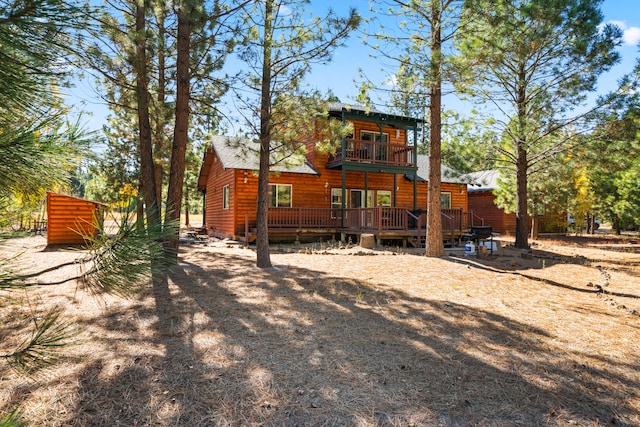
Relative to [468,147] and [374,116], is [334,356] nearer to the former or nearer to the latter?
[468,147]

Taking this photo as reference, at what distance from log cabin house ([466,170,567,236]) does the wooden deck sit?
10.1m

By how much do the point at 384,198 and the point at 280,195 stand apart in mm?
5865

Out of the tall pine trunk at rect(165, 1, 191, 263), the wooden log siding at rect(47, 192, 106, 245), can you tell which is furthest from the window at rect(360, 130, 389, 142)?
the tall pine trunk at rect(165, 1, 191, 263)

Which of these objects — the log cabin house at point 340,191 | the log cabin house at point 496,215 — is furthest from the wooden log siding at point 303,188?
the log cabin house at point 496,215

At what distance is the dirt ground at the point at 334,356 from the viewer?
8.55 feet

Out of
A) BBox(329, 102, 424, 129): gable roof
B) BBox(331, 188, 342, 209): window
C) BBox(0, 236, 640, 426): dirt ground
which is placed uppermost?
BBox(329, 102, 424, 129): gable roof

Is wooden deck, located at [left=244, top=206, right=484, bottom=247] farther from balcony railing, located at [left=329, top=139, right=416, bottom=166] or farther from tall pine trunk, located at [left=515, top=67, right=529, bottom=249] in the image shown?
balcony railing, located at [left=329, top=139, right=416, bottom=166]

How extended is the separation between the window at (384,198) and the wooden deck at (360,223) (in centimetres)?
324

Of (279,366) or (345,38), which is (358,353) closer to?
(279,366)

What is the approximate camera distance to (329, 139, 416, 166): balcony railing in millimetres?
16580

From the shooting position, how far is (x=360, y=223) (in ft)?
48.6

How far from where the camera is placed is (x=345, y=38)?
7.52 meters

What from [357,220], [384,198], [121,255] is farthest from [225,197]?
[121,255]

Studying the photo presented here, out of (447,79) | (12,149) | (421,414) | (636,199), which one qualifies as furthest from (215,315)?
(636,199)
